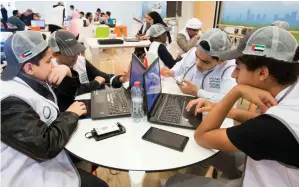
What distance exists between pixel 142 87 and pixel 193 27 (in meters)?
2.58

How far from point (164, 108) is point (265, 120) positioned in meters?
0.70

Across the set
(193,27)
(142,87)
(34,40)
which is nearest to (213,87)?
(142,87)

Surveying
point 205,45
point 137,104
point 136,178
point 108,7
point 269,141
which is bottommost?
point 136,178

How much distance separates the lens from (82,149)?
1005mm

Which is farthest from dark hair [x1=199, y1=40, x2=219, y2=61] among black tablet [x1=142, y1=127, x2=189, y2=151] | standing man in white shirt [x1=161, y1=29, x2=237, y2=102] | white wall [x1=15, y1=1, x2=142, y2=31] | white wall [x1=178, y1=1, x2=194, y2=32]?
white wall [x1=15, y1=1, x2=142, y2=31]

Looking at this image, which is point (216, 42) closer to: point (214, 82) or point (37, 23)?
point (214, 82)

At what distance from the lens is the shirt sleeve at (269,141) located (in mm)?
685

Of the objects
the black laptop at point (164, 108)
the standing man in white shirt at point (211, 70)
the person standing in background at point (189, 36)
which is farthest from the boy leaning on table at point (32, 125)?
the person standing in background at point (189, 36)

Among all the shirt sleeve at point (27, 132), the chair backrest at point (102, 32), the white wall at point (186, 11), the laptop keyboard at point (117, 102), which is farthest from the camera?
the white wall at point (186, 11)

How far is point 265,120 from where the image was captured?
0.73 m

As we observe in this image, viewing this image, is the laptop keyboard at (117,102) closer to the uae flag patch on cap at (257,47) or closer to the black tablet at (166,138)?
the black tablet at (166,138)

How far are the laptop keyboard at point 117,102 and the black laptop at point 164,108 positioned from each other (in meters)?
0.17

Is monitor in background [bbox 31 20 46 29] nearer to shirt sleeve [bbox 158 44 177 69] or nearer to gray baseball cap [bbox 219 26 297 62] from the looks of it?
shirt sleeve [bbox 158 44 177 69]

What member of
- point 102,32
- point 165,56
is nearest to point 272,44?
point 165,56
